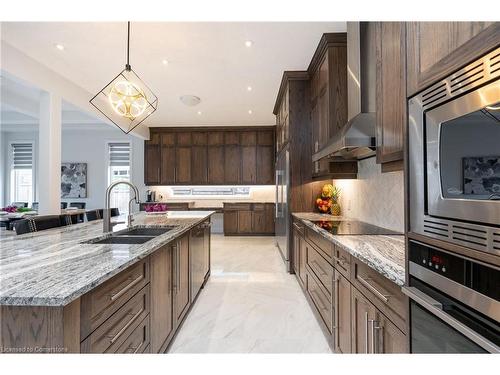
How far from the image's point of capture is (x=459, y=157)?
824 mm

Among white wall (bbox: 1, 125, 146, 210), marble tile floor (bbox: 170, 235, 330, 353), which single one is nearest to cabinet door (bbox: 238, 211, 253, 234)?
marble tile floor (bbox: 170, 235, 330, 353)

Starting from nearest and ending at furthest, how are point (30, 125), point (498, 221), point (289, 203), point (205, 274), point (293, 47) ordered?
1. point (498, 221)
2. point (293, 47)
3. point (205, 274)
4. point (289, 203)
5. point (30, 125)

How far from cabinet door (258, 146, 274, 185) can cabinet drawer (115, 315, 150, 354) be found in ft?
19.8

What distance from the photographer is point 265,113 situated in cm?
623

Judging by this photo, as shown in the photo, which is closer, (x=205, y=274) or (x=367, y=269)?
(x=367, y=269)

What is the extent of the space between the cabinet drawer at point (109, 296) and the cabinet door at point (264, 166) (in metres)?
6.01

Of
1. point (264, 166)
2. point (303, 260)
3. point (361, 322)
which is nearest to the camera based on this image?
point (361, 322)

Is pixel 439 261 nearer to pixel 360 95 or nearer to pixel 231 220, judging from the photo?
pixel 360 95

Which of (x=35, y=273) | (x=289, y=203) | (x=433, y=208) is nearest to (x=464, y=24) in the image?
(x=433, y=208)

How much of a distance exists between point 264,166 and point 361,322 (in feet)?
20.2

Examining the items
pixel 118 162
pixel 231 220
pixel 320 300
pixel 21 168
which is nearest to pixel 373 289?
pixel 320 300

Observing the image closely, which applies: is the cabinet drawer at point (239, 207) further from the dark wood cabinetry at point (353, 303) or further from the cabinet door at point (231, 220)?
the dark wood cabinetry at point (353, 303)
